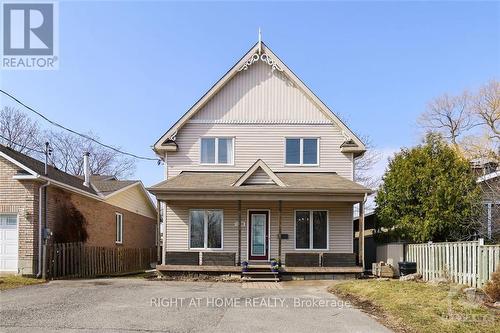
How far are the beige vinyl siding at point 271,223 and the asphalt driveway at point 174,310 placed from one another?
14.7ft

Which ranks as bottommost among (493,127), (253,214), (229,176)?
(253,214)

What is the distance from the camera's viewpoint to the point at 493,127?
3781cm

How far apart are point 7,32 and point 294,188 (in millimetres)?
11529

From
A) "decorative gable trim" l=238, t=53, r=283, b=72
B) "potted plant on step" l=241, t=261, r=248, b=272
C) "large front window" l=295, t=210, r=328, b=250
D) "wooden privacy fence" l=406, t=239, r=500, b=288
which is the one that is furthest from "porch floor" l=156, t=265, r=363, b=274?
"decorative gable trim" l=238, t=53, r=283, b=72

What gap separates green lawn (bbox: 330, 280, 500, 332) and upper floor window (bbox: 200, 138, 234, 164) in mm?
8540

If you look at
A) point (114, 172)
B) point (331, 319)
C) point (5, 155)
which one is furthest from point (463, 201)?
point (114, 172)

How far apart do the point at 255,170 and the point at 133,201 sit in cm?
1282

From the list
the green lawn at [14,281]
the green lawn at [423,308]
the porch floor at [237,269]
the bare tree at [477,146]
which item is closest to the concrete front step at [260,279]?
the porch floor at [237,269]

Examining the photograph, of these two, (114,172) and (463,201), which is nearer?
(463,201)

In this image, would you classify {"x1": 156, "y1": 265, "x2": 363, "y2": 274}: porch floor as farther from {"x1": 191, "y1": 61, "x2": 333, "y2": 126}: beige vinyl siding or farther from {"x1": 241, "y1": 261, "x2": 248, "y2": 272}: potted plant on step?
{"x1": 191, "y1": 61, "x2": 333, "y2": 126}: beige vinyl siding

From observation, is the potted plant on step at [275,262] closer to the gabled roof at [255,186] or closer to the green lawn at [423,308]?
the gabled roof at [255,186]

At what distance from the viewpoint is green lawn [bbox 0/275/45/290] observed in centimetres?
1390

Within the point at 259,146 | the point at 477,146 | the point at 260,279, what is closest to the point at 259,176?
the point at 259,146

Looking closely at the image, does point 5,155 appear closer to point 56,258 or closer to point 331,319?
point 56,258
